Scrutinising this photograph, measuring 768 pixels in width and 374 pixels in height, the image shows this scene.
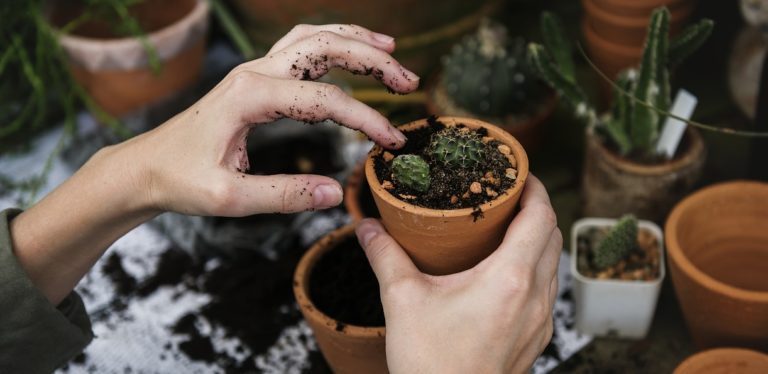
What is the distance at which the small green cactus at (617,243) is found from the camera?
1.33 m

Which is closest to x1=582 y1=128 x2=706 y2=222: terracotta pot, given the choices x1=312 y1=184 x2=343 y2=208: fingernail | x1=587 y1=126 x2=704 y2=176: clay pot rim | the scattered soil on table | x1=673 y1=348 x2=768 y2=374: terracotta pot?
x1=587 y1=126 x2=704 y2=176: clay pot rim

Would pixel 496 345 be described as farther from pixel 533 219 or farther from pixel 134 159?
pixel 134 159

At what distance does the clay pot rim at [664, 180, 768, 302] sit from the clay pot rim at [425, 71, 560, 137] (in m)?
0.51

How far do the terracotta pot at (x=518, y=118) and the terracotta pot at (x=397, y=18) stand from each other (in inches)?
7.9

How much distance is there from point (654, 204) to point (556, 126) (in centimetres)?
52

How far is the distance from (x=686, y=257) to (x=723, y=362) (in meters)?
0.22

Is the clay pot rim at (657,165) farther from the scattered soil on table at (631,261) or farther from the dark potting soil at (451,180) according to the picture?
the dark potting soil at (451,180)

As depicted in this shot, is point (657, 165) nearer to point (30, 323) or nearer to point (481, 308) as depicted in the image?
point (481, 308)

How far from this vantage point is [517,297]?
0.90 metres

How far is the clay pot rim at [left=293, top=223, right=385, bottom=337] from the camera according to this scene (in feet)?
3.65

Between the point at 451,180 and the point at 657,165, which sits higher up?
the point at 451,180

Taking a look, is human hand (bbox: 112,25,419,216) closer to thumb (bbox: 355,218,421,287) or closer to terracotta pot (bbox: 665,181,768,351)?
thumb (bbox: 355,218,421,287)

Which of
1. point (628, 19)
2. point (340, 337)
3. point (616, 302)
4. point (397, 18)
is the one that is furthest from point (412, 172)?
point (397, 18)

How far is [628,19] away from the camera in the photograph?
1.71 meters
